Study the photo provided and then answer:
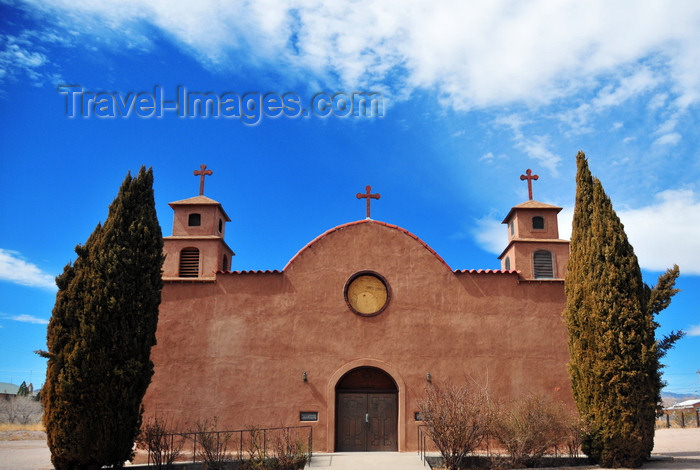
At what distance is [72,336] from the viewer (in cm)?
1253

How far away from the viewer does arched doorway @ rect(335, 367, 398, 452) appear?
1625cm

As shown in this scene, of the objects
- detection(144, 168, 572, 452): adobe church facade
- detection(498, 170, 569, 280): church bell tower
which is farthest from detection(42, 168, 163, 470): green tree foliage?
detection(498, 170, 569, 280): church bell tower

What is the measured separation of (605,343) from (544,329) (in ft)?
11.9

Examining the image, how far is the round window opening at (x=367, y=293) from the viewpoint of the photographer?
1711 centimetres

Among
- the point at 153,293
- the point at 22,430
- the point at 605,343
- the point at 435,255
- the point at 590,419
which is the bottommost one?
the point at 22,430

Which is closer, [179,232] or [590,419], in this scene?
[590,419]

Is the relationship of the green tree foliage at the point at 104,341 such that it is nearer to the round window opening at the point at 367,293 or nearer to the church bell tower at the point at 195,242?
the church bell tower at the point at 195,242

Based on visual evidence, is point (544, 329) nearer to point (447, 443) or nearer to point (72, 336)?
point (447, 443)

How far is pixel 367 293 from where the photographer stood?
56.5 feet

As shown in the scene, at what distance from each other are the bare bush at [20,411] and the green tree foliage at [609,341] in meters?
33.8

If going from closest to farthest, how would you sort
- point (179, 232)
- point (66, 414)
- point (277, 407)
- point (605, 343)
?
point (66, 414)
point (605, 343)
point (277, 407)
point (179, 232)

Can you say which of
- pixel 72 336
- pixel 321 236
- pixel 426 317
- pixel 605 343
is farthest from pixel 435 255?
pixel 72 336

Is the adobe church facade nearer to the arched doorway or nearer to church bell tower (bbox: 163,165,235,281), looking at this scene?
the arched doorway

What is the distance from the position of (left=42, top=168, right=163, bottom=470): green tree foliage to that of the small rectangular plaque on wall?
481 centimetres
